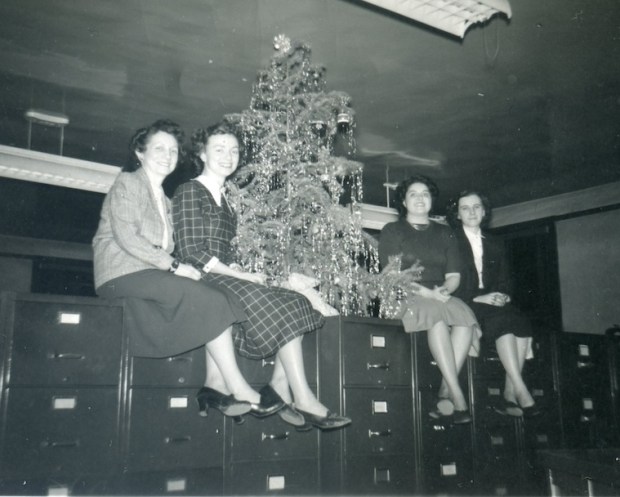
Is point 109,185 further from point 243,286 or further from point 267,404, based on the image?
point 267,404

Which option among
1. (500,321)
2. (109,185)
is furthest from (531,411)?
(109,185)

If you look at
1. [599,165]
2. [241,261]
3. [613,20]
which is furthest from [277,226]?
[599,165]

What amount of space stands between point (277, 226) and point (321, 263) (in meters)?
0.35

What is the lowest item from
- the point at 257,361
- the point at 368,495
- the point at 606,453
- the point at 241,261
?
the point at 368,495

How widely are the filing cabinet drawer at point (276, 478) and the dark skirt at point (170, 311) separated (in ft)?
2.51

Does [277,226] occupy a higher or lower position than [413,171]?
lower

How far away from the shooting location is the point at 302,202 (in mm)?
3779

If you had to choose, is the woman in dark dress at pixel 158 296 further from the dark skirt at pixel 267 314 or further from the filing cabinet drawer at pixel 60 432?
the filing cabinet drawer at pixel 60 432

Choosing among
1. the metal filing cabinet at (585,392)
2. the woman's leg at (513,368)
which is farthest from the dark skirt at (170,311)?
the metal filing cabinet at (585,392)

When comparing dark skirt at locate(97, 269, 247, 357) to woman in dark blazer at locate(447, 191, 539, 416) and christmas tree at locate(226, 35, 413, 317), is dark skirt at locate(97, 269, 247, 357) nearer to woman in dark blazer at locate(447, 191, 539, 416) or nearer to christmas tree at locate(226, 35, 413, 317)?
christmas tree at locate(226, 35, 413, 317)

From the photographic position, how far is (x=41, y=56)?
462 centimetres

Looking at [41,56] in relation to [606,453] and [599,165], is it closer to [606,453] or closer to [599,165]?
[606,453]

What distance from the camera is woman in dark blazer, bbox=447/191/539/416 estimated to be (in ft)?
13.7

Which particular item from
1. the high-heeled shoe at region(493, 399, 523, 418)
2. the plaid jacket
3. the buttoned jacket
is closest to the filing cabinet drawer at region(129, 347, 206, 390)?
the plaid jacket
